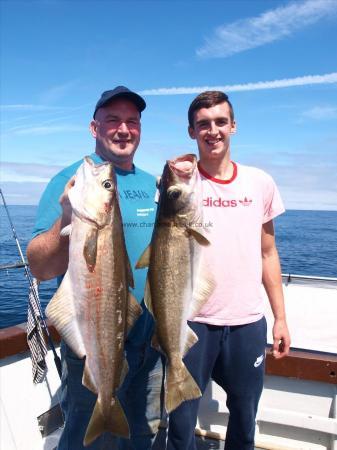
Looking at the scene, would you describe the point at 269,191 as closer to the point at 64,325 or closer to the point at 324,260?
the point at 64,325

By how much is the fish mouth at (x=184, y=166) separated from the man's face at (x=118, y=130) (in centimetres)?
45

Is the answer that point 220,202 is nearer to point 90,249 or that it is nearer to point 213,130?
point 213,130

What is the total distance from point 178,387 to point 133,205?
4.64ft

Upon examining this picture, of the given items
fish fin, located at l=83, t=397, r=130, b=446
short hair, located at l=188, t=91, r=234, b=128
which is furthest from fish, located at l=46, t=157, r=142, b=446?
short hair, located at l=188, t=91, r=234, b=128

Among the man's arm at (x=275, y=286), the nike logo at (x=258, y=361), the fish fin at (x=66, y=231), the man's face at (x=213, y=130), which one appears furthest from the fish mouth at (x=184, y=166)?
the nike logo at (x=258, y=361)

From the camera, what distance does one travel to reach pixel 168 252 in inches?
118

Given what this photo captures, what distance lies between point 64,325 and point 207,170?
1.81 metres

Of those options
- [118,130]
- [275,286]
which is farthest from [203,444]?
[118,130]

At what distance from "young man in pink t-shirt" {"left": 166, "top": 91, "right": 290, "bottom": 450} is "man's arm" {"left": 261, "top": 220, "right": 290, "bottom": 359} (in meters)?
0.25

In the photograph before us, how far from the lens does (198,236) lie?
118 inches

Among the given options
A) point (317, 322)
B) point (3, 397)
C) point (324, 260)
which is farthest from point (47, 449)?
point (324, 260)

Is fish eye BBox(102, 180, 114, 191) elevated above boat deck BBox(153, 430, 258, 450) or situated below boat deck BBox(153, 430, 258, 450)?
above

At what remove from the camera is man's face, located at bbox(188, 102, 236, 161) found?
11.7ft

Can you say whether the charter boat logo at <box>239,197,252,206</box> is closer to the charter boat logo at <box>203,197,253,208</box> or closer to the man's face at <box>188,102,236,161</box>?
the charter boat logo at <box>203,197,253,208</box>
